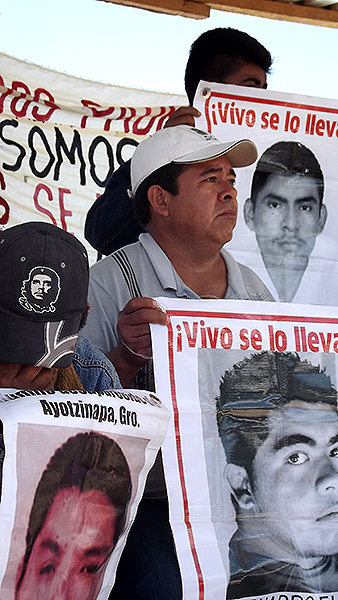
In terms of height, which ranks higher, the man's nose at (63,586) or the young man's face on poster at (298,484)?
the young man's face on poster at (298,484)

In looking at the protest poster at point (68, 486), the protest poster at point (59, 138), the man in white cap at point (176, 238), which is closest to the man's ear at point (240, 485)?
the man in white cap at point (176, 238)

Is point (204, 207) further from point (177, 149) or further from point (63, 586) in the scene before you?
point (63, 586)

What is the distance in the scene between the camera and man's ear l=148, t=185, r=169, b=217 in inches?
72.3

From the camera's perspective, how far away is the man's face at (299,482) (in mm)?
1438

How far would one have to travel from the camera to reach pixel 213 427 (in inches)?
57.7

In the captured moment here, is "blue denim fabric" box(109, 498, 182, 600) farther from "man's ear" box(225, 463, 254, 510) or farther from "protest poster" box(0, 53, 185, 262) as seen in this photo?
"protest poster" box(0, 53, 185, 262)

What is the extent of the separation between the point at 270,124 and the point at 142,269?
0.64 metres

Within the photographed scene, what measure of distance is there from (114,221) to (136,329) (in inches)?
23.4

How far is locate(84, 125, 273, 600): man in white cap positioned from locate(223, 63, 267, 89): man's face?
27 centimetres

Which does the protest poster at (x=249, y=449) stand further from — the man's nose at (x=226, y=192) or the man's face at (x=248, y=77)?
the man's face at (x=248, y=77)

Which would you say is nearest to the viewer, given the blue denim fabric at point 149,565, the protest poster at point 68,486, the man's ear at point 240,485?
the protest poster at point 68,486

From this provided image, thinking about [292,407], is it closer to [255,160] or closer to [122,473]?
[122,473]

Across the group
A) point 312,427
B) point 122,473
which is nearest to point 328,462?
point 312,427

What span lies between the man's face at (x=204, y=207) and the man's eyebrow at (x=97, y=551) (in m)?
0.90
